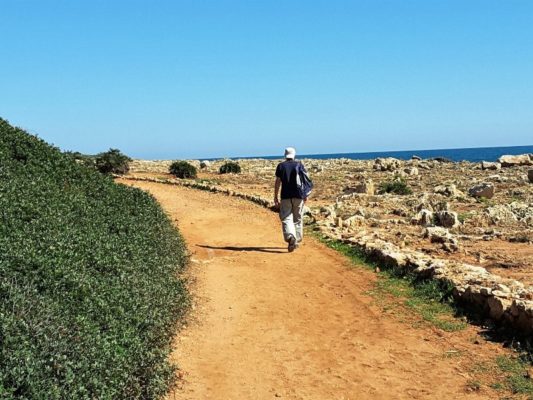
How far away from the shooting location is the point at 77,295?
18.3 feet

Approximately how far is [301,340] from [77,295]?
3.22 metres

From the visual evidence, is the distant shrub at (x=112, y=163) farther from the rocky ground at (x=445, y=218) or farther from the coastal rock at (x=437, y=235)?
the coastal rock at (x=437, y=235)

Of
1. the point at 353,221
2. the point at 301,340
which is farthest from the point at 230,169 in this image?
the point at 301,340

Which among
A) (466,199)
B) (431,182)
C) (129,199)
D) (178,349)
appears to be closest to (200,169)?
(431,182)

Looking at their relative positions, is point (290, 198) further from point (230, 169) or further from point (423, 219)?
point (230, 169)

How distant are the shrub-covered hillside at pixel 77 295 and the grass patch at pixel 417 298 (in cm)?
348

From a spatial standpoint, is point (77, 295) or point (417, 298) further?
point (417, 298)

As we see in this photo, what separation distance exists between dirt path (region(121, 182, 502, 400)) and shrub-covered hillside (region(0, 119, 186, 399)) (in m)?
0.64

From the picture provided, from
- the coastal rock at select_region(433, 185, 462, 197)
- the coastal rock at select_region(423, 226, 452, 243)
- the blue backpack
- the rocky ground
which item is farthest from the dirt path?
the coastal rock at select_region(433, 185, 462, 197)

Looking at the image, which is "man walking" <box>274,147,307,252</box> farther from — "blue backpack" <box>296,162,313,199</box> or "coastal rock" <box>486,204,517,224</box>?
"coastal rock" <box>486,204,517,224</box>

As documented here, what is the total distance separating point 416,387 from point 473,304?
2723 mm

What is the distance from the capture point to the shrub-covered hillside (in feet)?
13.8

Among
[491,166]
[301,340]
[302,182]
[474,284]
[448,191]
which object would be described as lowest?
[301,340]

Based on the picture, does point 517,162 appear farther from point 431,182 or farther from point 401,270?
point 401,270
